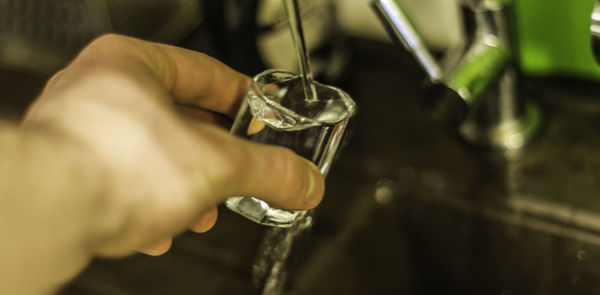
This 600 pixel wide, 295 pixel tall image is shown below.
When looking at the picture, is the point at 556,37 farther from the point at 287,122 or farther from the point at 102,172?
the point at 102,172

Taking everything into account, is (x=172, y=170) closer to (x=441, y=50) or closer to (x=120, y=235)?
(x=120, y=235)

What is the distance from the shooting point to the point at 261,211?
39 centimetres

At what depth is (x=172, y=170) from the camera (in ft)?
0.81

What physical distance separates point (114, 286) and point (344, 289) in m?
0.24

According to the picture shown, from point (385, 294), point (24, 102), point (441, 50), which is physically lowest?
point (385, 294)

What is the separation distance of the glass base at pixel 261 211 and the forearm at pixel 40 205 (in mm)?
159

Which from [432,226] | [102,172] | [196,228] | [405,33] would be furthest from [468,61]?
[102,172]

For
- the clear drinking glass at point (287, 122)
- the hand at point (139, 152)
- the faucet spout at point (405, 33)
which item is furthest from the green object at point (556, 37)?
the hand at point (139, 152)

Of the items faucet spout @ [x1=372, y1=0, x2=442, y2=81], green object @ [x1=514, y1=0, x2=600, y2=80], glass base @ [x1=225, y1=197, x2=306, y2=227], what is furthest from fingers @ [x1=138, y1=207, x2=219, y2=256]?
green object @ [x1=514, y1=0, x2=600, y2=80]

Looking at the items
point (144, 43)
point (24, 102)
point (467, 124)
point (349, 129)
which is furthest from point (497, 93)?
point (24, 102)

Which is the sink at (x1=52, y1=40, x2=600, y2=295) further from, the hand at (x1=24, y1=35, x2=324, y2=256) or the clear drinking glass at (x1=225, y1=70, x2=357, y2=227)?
the hand at (x1=24, y1=35, x2=324, y2=256)

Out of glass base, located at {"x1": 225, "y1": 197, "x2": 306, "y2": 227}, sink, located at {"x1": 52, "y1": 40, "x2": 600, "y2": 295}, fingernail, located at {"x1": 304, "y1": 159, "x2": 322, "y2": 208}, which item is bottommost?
sink, located at {"x1": 52, "y1": 40, "x2": 600, "y2": 295}

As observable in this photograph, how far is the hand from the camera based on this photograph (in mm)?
239

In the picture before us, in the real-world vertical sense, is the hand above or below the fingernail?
above
